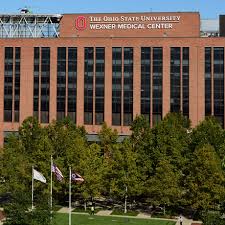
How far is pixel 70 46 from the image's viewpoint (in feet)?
339

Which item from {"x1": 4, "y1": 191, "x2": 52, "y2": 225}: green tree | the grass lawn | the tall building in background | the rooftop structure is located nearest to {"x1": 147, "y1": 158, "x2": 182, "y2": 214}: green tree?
the grass lawn

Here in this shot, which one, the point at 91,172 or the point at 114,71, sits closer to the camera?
the point at 91,172

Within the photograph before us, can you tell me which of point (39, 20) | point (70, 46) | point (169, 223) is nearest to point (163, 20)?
point (70, 46)

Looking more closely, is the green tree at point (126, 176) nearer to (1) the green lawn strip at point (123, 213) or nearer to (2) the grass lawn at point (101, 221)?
(1) the green lawn strip at point (123, 213)

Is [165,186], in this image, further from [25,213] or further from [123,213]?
[25,213]

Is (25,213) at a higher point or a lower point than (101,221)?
higher

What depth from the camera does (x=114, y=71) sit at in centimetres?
10162

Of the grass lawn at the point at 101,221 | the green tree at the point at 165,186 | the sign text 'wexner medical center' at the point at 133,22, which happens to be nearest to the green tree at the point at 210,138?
the green tree at the point at 165,186

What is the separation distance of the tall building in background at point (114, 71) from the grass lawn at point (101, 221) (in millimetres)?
38176

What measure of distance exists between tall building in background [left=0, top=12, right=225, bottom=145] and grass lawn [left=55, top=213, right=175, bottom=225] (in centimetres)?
3818

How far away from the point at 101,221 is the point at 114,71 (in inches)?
1706

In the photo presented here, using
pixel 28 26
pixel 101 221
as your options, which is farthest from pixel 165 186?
pixel 28 26

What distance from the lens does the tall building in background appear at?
99.6 meters

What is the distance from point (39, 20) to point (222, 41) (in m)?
34.3
